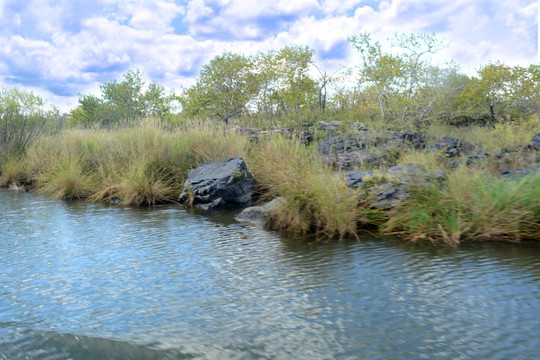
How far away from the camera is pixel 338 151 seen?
10023 mm

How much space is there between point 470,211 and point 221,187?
186 inches

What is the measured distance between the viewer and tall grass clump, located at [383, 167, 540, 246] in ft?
17.6

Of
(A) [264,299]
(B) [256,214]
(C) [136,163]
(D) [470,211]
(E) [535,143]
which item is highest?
(E) [535,143]

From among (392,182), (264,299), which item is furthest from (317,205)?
(264,299)

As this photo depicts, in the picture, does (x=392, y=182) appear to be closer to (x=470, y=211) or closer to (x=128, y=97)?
(x=470, y=211)

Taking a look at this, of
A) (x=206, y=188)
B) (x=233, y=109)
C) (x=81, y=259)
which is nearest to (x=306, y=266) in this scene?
(x=81, y=259)

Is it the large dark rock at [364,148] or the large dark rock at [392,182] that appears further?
the large dark rock at [364,148]

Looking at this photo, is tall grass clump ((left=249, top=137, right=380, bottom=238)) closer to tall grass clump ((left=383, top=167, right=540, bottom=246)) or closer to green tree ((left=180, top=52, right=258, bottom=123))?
tall grass clump ((left=383, top=167, right=540, bottom=246))

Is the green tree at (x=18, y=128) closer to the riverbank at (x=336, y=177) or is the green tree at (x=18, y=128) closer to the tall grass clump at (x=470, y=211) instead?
the riverbank at (x=336, y=177)

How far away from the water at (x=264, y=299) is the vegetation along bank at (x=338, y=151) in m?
0.54

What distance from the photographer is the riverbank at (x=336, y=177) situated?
18.2 feet

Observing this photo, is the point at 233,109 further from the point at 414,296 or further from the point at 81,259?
the point at 414,296

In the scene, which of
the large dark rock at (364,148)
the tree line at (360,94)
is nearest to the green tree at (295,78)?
the tree line at (360,94)

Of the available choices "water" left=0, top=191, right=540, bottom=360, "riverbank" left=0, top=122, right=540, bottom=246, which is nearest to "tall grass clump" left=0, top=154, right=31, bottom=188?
"riverbank" left=0, top=122, right=540, bottom=246
